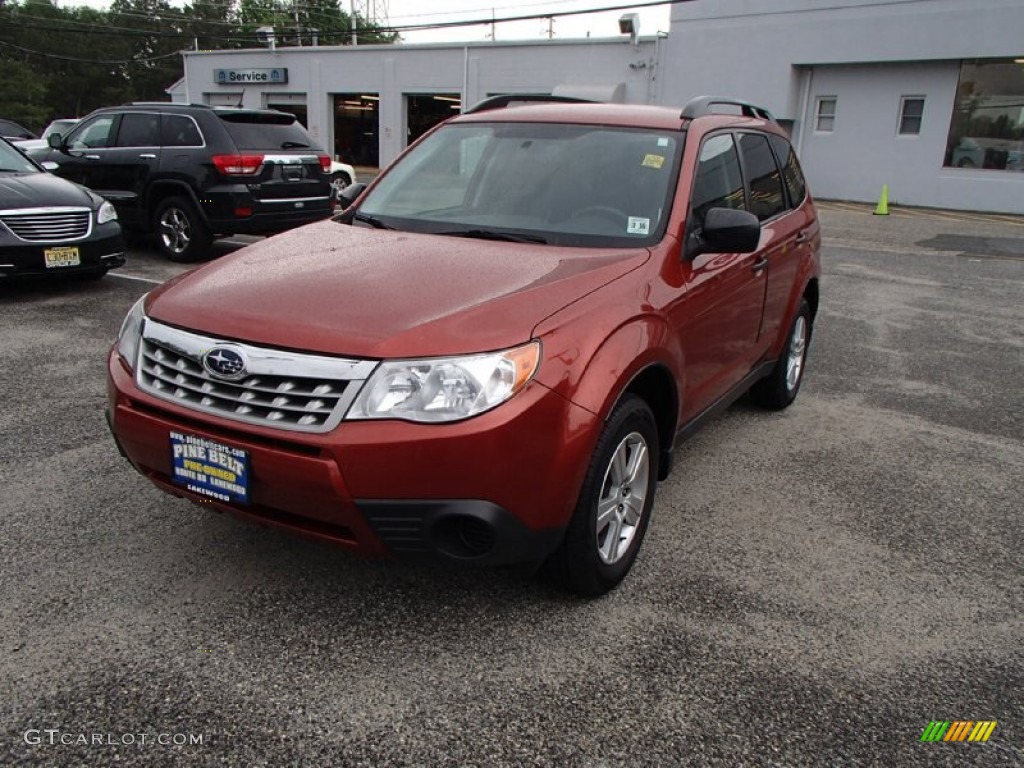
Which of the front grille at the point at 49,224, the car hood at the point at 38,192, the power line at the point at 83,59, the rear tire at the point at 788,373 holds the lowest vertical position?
the rear tire at the point at 788,373

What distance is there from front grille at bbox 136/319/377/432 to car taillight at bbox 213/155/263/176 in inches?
278

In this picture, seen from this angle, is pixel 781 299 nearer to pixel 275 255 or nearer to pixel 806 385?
pixel 806 385

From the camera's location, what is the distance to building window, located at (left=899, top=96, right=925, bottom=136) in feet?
71.9

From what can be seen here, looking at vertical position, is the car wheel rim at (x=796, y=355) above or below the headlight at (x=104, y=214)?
below

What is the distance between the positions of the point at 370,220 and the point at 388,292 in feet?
4.04

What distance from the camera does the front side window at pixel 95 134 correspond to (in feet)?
33.5

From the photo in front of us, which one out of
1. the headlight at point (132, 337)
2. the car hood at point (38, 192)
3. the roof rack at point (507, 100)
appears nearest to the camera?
the headlight at point (132, 337)

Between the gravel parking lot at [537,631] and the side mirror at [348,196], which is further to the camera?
the side mirror at [348,196]

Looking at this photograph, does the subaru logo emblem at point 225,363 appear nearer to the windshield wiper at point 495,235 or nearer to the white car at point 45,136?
the windshield wiper at point 495,235

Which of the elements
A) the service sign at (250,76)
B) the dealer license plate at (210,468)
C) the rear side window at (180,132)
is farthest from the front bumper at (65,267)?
the service sign at (250,76)

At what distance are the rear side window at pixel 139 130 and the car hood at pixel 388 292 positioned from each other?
290 inches

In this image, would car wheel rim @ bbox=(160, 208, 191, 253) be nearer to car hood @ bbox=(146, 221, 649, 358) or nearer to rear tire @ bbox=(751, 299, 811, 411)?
car hood @ bbox=(146, 221, 649, 358)

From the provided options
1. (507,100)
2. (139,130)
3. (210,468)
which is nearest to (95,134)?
(139,130)

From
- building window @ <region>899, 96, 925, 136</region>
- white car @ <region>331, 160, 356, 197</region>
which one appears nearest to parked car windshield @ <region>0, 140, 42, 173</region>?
white car @ <region>331, 160, 356, 197</region>
